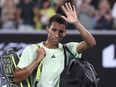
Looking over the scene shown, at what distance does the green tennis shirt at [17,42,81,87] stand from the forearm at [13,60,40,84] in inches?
3.0

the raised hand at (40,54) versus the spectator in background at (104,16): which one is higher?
the raised hand at (40,54)

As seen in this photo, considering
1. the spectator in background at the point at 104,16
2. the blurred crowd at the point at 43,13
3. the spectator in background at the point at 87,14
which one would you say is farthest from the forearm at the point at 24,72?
the spectator in background at the point at 104,16

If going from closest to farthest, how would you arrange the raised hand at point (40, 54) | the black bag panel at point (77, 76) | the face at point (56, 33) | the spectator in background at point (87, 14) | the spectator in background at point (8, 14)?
the black bag panel at point (77, 76) < the raised hand at point (40, 54) < the face at point (56, 33) < the spectator in background at point (87, 14) < the spectator in background at point (8, 14)

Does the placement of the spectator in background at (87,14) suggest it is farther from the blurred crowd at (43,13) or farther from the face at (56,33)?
the face at (56,33)

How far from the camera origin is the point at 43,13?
14930mm

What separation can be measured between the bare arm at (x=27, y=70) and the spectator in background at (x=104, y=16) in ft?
24.2

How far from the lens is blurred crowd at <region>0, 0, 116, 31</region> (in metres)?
14.1

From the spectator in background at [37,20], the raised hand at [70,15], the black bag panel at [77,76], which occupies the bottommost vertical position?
the spectator in background at [37,20]

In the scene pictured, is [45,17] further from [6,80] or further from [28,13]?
[6,80]

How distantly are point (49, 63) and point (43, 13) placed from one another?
8224 mm

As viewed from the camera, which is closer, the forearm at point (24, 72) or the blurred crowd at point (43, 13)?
the forearm at point (24, 72)

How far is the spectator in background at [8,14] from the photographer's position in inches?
575

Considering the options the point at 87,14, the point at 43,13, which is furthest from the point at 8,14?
the point at 87,14

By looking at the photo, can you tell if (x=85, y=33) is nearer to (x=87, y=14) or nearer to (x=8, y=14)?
(x=87, y=14)
